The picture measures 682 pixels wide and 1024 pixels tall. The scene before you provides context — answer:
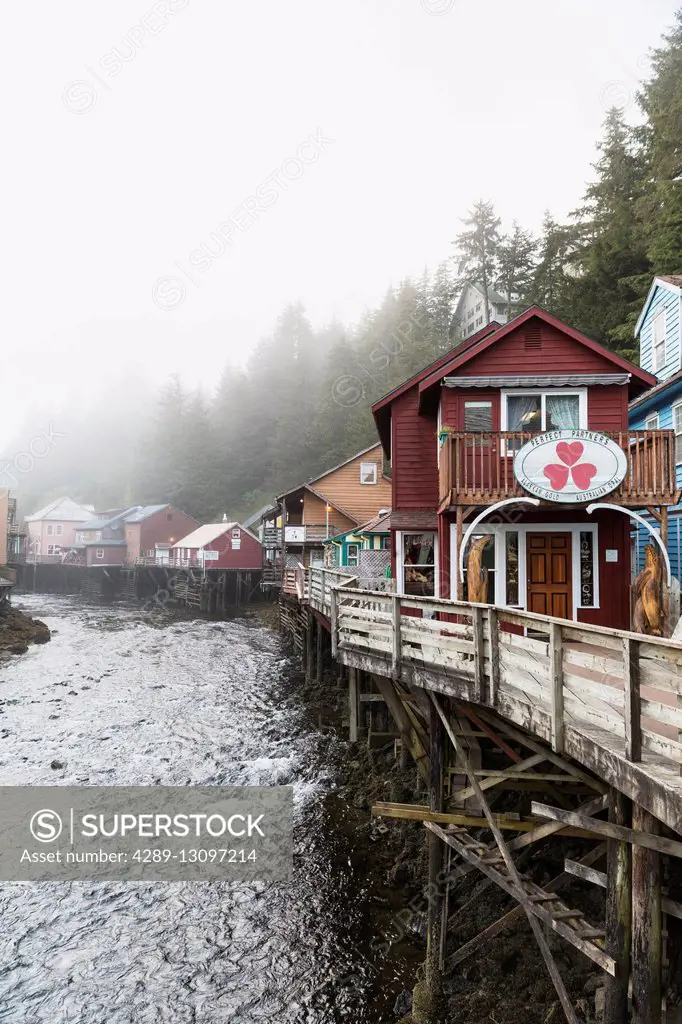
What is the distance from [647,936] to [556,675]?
77.2 inches

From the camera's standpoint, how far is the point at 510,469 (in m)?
12.6

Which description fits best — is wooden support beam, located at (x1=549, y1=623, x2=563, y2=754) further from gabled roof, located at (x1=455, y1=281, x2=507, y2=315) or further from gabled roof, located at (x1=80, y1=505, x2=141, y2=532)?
gabled roof, located at (x1=80, y1=505, x2=141, y2=532)

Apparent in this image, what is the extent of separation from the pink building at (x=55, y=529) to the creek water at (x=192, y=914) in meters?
63.7

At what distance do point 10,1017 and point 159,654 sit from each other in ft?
74.2

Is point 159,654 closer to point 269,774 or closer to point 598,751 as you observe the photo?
point 269,774

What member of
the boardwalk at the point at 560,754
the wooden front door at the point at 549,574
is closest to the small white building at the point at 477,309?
the wooden front door at the point at 549,574

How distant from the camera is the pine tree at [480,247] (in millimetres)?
54906

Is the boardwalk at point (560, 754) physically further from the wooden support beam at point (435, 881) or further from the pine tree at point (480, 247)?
the pine tree at point (480, 247)

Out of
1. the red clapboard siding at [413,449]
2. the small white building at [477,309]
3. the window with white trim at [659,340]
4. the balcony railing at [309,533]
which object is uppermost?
the small white building at [477,309]

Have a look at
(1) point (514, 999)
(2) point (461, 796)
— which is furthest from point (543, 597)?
(1) point (514, 999)

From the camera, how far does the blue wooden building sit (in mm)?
16680

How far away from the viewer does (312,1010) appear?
754cm

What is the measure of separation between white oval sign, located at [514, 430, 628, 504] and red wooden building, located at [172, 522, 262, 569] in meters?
43.9

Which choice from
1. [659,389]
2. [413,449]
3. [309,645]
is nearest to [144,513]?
[309,645]
